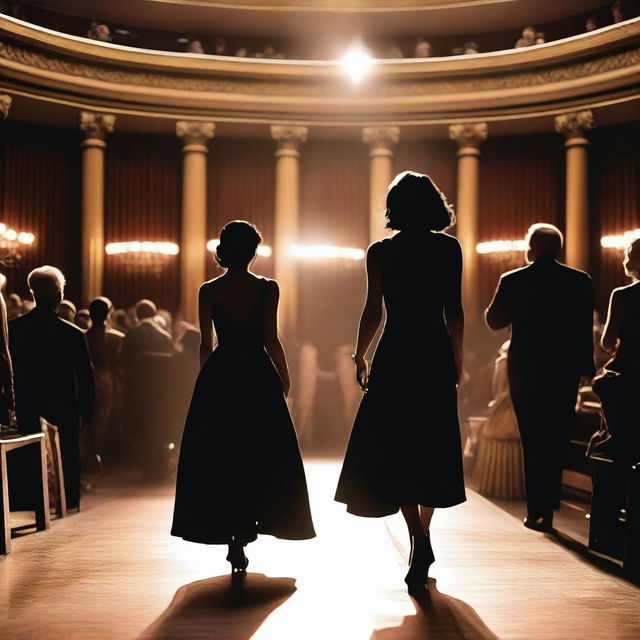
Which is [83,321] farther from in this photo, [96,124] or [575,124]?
[575,124]

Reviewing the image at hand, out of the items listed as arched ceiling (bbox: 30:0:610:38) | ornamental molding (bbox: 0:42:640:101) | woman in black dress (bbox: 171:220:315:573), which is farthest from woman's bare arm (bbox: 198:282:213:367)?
arched ceiling (bbox: 30:0:610:38)

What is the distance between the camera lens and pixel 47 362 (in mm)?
5750

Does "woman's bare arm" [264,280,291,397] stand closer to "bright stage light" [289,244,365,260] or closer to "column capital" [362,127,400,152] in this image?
"column capital" [362,127,400,152]

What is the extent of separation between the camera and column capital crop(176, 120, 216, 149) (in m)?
13.7

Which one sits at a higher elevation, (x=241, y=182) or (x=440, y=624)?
(x=241, y=182)

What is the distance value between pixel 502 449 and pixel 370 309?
10.3 ft

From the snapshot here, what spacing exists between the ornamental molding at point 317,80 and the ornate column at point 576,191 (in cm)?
78

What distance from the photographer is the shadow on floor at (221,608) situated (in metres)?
3.11

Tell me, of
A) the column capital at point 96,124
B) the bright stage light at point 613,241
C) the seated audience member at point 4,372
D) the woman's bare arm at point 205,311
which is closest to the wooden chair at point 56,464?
the seated audience member at point 4,372

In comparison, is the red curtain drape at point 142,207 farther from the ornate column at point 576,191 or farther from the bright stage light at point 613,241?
the bright stage light at point 613,241

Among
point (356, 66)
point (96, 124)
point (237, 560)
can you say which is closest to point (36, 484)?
point (237, 560)

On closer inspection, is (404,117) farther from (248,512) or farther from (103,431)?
(248,512)

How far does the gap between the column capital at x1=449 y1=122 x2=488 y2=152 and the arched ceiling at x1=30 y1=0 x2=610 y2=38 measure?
1908 millimetres

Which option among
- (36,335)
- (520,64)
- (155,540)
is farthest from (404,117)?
(155,540)
